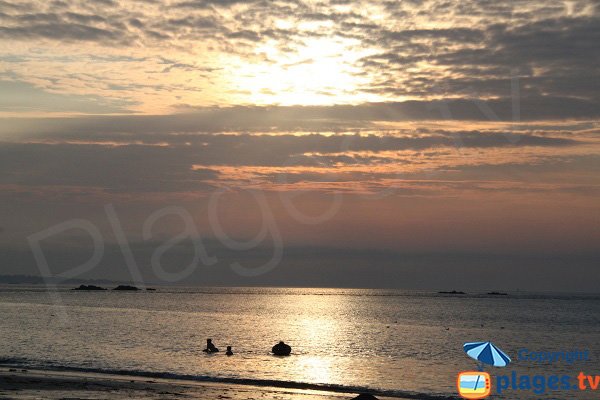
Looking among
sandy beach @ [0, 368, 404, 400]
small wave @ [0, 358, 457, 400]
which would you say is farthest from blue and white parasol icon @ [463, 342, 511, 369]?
small wave @ [0, 358, 457, 400]

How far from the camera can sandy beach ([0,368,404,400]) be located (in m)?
42.8

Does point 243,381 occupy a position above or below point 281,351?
below

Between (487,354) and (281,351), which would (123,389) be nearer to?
(487,354)

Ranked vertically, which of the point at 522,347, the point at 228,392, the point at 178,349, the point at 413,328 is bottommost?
the point at 228,392

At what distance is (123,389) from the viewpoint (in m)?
46.0

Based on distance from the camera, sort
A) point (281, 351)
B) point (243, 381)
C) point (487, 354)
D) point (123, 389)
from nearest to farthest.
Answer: point (487, 354)
point (123, 389)
point (243, 381)
point (281, 351)

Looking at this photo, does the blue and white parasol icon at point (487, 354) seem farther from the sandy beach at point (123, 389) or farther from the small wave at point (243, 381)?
the small wave at point (243, 381)

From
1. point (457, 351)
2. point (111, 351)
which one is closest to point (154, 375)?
point (111, 351)

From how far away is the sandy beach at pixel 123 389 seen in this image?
4275cm

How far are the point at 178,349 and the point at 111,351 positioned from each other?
7.81 metres

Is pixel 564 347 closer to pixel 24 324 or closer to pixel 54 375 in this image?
pixel 54 375

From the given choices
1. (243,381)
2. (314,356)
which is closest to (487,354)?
(243,381)

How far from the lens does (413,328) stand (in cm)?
13100

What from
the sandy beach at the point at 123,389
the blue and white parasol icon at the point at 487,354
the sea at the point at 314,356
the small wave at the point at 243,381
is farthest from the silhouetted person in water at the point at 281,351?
the blue and white parasol icon at the point at 487,354
